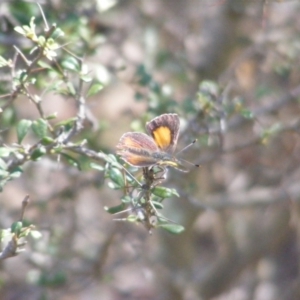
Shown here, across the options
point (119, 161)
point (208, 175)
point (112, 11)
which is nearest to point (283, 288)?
point (208, 175)

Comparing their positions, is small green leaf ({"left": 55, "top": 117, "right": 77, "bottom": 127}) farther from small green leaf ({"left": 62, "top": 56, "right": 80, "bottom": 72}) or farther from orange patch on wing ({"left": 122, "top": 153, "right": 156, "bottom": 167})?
orange patch on wing ({"left": 122, "top": 153, "right": 156, "bottom": 167})

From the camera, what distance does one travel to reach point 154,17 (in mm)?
2639

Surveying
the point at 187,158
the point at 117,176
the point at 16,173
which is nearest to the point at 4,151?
the point at 16,173

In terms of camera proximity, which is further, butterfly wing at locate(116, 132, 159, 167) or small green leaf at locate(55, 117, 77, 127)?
small green leaf at locate(55, 117, 77, 127)

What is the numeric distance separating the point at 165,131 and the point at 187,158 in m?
0.90

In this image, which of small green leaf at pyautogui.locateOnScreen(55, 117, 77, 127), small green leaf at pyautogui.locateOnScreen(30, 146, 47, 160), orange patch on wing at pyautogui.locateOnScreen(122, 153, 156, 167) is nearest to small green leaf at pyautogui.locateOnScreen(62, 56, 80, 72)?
small green leaf at pyautogui.locateOnScreen(55, 117, 77, 127)

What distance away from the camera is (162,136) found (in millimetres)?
1129

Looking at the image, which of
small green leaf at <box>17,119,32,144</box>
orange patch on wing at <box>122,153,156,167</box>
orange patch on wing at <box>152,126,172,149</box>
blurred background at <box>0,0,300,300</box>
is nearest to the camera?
orange patch on wing at <box>122,153,156,167</box>

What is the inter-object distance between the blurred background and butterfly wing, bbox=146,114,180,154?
0.58m

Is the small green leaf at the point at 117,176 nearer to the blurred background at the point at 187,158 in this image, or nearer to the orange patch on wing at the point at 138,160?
the orange patch on wing at the point at 138,160

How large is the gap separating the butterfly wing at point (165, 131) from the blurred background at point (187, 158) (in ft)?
1.89

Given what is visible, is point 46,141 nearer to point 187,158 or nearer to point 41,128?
point 41,128

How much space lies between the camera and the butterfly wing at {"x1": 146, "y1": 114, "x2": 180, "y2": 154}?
1.11 metres

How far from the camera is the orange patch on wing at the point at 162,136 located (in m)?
1.11
